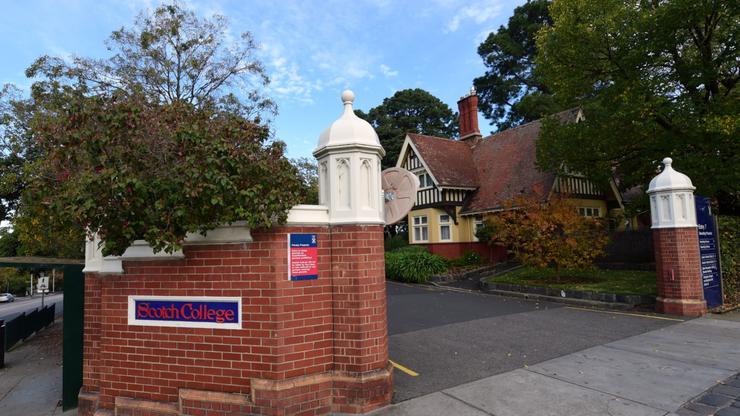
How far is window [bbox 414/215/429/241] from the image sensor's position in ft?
75.4

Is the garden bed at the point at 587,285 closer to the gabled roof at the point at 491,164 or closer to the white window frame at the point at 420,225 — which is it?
Result: the gabled roof at the point at 491,164

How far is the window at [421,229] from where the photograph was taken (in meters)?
23.0

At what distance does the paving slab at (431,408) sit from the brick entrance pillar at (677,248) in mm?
7405

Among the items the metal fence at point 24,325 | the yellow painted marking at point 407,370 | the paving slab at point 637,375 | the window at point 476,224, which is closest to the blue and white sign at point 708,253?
the paving slab at point 637,375

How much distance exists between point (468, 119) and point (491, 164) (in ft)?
16.4

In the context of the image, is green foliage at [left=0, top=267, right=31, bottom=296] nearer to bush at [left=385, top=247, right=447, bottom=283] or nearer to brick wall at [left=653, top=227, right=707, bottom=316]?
bush at [left=385, top=247, right=447, bottom=283]

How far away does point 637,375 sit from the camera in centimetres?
535

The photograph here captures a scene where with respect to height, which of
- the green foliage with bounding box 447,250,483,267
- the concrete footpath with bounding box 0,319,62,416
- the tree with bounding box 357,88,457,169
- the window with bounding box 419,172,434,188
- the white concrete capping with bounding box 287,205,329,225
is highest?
the tree with bounding box 357,88,457,169

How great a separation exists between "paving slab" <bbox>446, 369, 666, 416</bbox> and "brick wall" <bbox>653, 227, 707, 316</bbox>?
19.6 feet

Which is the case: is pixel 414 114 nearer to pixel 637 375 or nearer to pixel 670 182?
pixel 670 182

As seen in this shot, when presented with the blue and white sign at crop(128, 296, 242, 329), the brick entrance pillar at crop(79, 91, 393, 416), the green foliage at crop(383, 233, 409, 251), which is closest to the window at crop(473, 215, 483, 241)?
the green foliage at crop(383, 233, 409, 251)

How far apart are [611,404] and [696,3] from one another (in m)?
11.7

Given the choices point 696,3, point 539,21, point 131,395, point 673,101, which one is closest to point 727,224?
point 673,101

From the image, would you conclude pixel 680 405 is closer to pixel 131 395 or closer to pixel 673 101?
pixel 131 395
